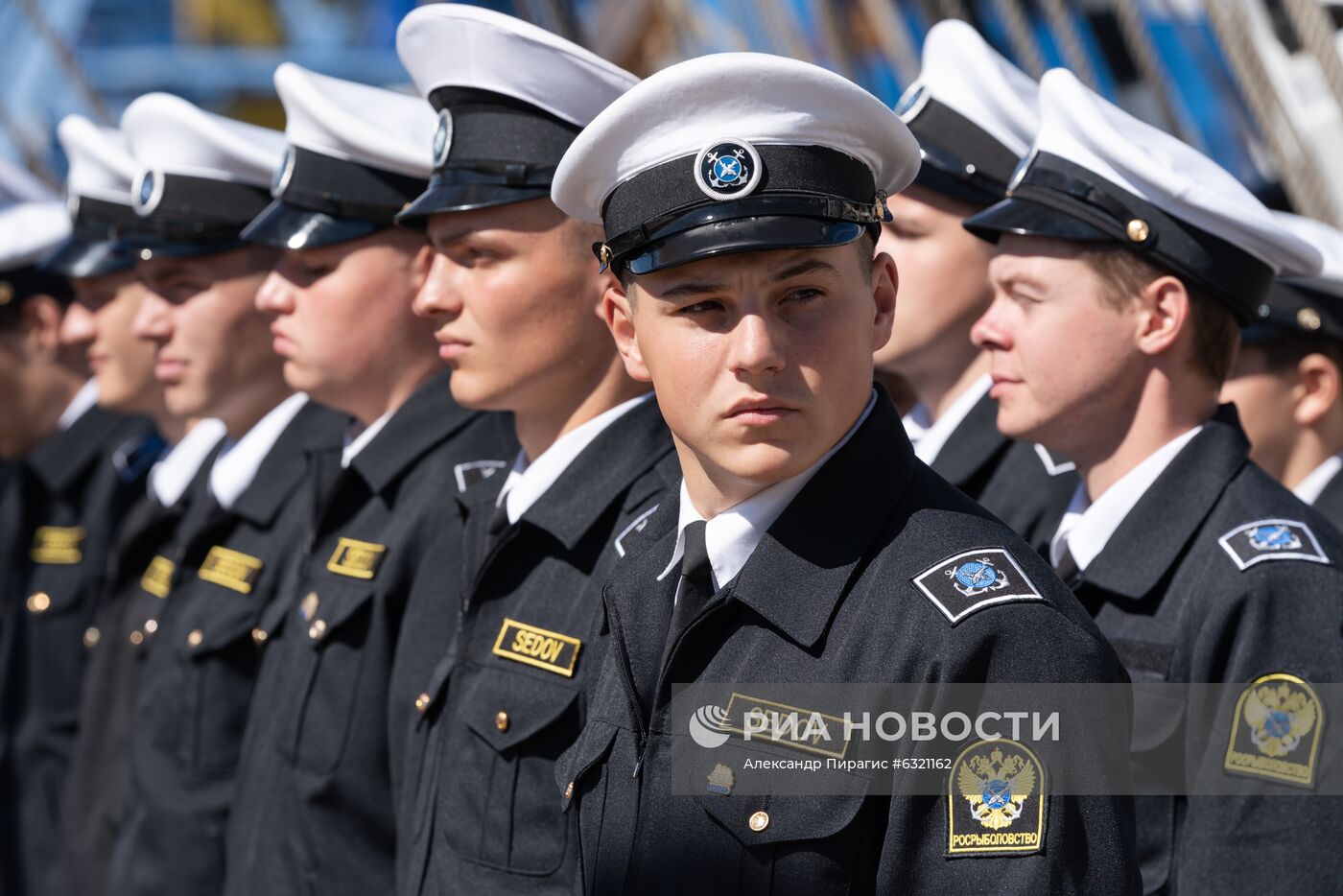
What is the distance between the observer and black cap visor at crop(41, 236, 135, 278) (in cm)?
529

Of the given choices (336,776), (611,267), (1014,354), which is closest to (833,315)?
(611,267)

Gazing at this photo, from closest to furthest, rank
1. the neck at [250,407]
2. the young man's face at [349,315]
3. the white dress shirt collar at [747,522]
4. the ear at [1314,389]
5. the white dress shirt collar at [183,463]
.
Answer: the white dress shirt collar at [747,522] < the ear at [1314,389] < the young man's face at [349,315] < the neck at [250,407] < the white dress shirt collar at [183,463]

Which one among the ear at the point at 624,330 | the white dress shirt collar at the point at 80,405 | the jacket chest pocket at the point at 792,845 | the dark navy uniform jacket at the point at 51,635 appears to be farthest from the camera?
the white dress shirt collar at the point at 80,405

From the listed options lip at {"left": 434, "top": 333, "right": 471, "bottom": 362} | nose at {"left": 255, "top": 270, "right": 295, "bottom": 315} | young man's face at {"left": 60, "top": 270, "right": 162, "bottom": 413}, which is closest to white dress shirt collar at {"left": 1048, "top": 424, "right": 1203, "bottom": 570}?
lip at {"left": 434, "top": 333, "right": 471, "bottom": 362}

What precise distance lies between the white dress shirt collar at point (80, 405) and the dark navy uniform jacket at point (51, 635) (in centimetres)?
25

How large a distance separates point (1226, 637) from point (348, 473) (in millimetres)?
2014

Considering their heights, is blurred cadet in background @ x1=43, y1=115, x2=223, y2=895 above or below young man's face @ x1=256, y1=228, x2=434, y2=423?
below

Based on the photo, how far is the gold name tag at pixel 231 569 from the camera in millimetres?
4246

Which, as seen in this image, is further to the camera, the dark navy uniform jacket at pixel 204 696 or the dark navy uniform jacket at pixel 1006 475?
the dark navy uniform jacket at pixel 204 696

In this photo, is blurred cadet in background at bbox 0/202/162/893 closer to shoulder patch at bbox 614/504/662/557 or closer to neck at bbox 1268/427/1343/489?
shoulder patch at bbox 614/504/662/557

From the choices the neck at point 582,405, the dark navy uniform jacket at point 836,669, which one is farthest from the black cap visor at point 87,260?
the dark navy uniform jacket at point 836,669

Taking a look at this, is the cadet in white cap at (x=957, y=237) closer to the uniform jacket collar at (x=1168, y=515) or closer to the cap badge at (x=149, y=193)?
the uniform jacket collar at (x=1168, y=515)

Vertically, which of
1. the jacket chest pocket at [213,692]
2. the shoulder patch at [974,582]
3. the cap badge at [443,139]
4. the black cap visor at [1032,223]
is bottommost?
the jacket chest pocket at [213,692]

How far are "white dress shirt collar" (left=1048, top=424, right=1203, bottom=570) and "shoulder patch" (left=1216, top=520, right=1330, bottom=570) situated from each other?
0.21 meters
